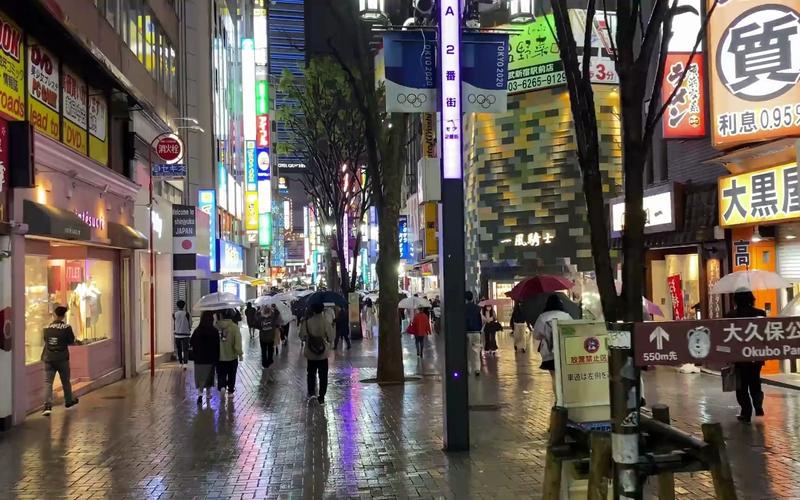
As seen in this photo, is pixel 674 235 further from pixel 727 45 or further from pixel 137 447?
pixel 137 447

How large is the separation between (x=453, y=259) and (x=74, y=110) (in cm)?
901

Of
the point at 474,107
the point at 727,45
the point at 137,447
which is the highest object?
the point at 727,45

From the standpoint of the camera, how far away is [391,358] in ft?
47.4

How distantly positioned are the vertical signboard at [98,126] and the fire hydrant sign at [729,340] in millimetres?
13249

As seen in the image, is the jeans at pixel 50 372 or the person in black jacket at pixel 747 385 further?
the jeans at pixel 50 372

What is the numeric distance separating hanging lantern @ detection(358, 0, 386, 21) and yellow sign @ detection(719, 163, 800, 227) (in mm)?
7185

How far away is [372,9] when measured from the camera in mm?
12094

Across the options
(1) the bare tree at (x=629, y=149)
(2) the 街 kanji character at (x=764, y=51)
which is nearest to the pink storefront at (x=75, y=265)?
(1) the bare tree at (x=629, y=149)

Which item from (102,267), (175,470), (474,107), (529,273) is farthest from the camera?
(529,273)

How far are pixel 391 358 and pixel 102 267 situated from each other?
6.64 meters

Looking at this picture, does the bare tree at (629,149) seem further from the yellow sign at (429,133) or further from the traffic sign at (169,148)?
the traffic sign at (169,148)

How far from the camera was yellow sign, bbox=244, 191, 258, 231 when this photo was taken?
51.4 meters

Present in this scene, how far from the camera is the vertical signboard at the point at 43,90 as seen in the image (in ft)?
38.7

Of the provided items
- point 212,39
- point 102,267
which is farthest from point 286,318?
point 212,39
